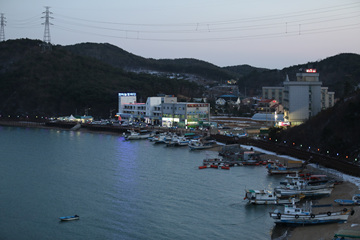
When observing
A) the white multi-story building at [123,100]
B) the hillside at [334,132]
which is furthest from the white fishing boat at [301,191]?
the white multi-story building at [123,100]

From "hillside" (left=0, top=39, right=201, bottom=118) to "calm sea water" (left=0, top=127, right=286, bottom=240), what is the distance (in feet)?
114

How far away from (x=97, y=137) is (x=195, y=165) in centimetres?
2040

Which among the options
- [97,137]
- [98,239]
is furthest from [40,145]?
[98,239]

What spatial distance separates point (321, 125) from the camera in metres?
35.2

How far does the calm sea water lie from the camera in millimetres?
19805

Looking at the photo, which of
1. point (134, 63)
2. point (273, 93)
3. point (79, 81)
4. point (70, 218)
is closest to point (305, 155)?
point (70, 218)

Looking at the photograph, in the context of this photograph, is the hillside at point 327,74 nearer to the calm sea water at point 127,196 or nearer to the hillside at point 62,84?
the hillside at point 62,84

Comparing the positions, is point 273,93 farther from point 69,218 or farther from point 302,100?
point 69,218

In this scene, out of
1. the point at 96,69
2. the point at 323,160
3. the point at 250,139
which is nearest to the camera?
the point at 323,160

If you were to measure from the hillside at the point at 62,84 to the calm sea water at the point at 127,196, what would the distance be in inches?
1371

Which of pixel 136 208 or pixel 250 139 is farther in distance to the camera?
pixel 250 139

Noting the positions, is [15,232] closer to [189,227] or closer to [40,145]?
[189,227]

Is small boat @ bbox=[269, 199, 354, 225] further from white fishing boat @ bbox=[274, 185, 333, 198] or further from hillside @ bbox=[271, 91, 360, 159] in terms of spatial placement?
hillside @ bbox=[271, 91, 360, 159]

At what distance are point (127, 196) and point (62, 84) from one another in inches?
2355
